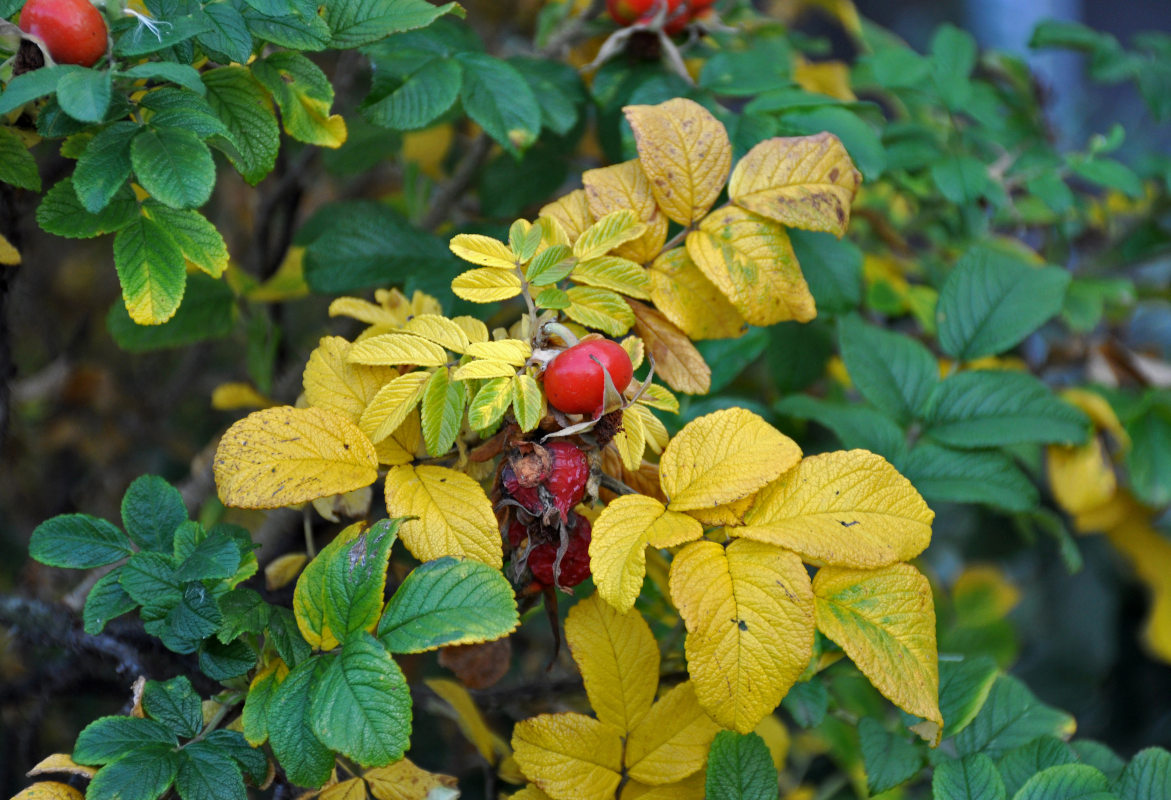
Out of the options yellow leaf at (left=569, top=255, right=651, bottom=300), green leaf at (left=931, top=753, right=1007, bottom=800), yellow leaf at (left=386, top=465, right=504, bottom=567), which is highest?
yellow leaf at (left=569, top=255, right=651, bottom=300)

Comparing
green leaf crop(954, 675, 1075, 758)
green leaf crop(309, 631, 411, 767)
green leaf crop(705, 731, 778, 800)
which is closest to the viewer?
green leaf crop(309, 631, 411, 767)

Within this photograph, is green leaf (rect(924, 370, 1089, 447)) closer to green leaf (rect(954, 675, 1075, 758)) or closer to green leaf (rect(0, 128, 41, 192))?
green leaf (rect(954, 675, 1075, 758))

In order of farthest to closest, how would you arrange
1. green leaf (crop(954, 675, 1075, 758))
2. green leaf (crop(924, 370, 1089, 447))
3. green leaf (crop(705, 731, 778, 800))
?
green leaf (crop(924, 370, 1089, 447)), green leaf (crop(954, 675, 1075, 758)), green leaf (crop(705, 731, 778, 800))

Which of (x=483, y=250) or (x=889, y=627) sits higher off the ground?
(x=483, y=250)

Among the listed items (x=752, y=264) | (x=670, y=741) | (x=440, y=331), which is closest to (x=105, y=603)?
(x=440, y=331)

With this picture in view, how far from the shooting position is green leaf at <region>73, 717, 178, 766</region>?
0.53m

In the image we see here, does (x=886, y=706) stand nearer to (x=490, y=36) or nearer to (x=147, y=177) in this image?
(x=147, y=177)

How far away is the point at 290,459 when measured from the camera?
58 cm

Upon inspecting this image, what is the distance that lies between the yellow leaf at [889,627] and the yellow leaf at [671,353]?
0.17 metres

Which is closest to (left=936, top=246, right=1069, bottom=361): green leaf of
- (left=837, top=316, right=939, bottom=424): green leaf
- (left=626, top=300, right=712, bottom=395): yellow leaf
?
(left=837, top=316, right=939, bottom=424): green leaf

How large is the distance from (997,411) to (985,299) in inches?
5.2

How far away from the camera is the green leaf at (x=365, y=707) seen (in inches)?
19.7

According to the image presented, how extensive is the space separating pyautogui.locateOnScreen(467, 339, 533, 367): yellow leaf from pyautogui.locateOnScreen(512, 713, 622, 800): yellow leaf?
0.26m

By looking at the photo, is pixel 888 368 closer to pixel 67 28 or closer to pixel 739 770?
pixel 739 770
